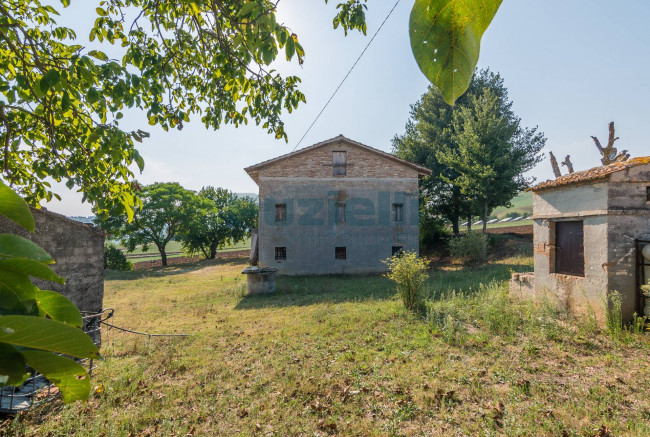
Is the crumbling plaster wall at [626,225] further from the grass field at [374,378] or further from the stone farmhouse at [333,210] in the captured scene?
the stone farmhouse at [333,210]

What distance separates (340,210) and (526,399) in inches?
469

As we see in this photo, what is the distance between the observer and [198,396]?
13.5ft

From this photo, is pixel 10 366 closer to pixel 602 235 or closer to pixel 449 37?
pixel 449 37

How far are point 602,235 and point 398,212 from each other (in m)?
10.1

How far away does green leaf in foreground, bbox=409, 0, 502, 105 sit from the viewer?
512 millimetres

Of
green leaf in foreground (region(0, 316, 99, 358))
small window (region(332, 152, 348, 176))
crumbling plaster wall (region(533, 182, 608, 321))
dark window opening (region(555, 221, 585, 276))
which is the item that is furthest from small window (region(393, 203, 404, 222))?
green leaf in foreground (region(0, 316, 99, 358))

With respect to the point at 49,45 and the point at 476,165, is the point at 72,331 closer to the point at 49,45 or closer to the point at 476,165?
the point at 49,45

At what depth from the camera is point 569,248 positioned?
6.64 meters

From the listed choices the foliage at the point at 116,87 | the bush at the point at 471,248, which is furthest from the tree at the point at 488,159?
the foliage at the point at 116,87

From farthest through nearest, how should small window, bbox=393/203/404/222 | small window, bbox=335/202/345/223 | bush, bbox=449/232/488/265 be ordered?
bush, bbox=449/232/488/265 → small window, bbox=393/203/404/222 → small window, bbox=335/202/345/223

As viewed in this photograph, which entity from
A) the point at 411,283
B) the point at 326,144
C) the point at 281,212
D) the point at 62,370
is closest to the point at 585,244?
the point at 411,283

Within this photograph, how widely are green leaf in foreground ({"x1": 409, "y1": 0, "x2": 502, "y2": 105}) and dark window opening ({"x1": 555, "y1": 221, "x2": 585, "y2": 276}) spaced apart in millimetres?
7697

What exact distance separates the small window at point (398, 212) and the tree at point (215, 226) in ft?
55.2

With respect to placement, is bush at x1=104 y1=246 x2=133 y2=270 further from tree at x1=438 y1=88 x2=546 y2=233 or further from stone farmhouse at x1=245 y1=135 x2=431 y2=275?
tree at x1=438 y1=88 x2=546 y2=233
